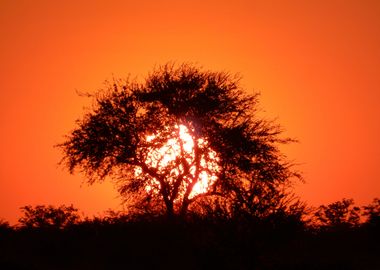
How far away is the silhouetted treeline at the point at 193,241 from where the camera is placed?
886 inches

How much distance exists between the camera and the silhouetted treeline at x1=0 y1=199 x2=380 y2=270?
73.9ft

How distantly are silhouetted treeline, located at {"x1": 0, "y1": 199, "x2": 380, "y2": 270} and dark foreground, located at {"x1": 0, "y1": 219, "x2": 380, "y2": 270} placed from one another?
35mm

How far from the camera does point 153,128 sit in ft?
123

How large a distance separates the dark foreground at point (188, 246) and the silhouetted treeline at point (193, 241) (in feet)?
0.12

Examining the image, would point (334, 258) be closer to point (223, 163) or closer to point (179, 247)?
point (179, 247)

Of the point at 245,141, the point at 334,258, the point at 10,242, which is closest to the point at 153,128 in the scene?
the point at 245,141

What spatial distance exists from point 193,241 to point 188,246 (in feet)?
2.93

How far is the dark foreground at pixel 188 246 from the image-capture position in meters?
22.5

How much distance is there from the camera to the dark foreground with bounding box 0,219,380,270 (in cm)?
2252

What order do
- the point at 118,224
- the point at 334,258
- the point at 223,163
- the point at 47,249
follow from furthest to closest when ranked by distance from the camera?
the point at 223,163 → the point at 118,224 → the point at 47,249 → the point at 334,258

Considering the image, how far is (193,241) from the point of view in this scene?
26438 mm

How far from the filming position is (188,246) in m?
27.2

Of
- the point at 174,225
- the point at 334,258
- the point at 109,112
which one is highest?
Answer: the point at 109,112

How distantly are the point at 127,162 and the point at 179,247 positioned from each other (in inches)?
425
